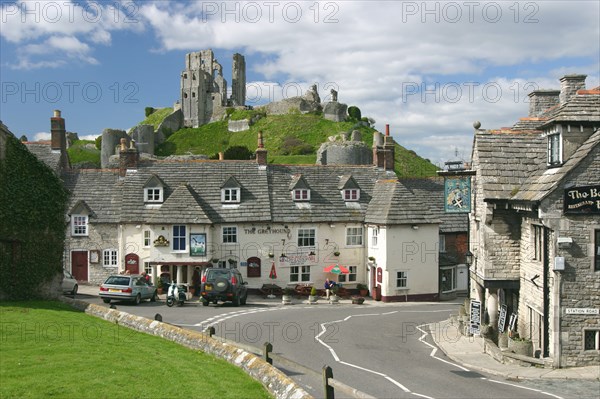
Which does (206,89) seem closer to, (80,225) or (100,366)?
(80,225)

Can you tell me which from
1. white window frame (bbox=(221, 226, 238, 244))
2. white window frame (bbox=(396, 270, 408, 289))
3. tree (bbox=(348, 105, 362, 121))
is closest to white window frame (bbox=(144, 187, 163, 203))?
white window frame (bbox=(221, 226, 238, 244))

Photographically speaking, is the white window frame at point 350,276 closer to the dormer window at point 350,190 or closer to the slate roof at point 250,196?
the slate roof at point 250,196

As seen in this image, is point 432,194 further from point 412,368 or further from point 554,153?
point 412,368

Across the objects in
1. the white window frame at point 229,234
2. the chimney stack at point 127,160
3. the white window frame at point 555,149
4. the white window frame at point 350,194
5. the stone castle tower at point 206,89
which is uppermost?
the stone castle tower at point 206,89

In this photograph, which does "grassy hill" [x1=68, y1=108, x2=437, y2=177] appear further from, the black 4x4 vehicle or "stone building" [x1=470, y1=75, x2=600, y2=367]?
"stone building" [x1=470, y1=75, x2=600, y2=367]

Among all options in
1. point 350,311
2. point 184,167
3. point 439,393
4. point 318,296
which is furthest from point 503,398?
Result: point 184,167

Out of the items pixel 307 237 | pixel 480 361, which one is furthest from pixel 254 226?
pixel 480 361

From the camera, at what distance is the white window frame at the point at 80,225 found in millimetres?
40969

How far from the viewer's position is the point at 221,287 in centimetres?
3253

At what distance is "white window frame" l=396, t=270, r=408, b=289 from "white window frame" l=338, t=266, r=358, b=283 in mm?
3545

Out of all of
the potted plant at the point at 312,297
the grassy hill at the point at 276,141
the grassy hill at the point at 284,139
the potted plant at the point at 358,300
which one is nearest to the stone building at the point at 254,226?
the potted plant at the point at 358,300

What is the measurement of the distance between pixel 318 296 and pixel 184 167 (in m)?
12.6

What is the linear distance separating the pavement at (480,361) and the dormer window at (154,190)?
19.8 meters

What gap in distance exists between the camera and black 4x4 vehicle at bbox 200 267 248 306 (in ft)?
107
